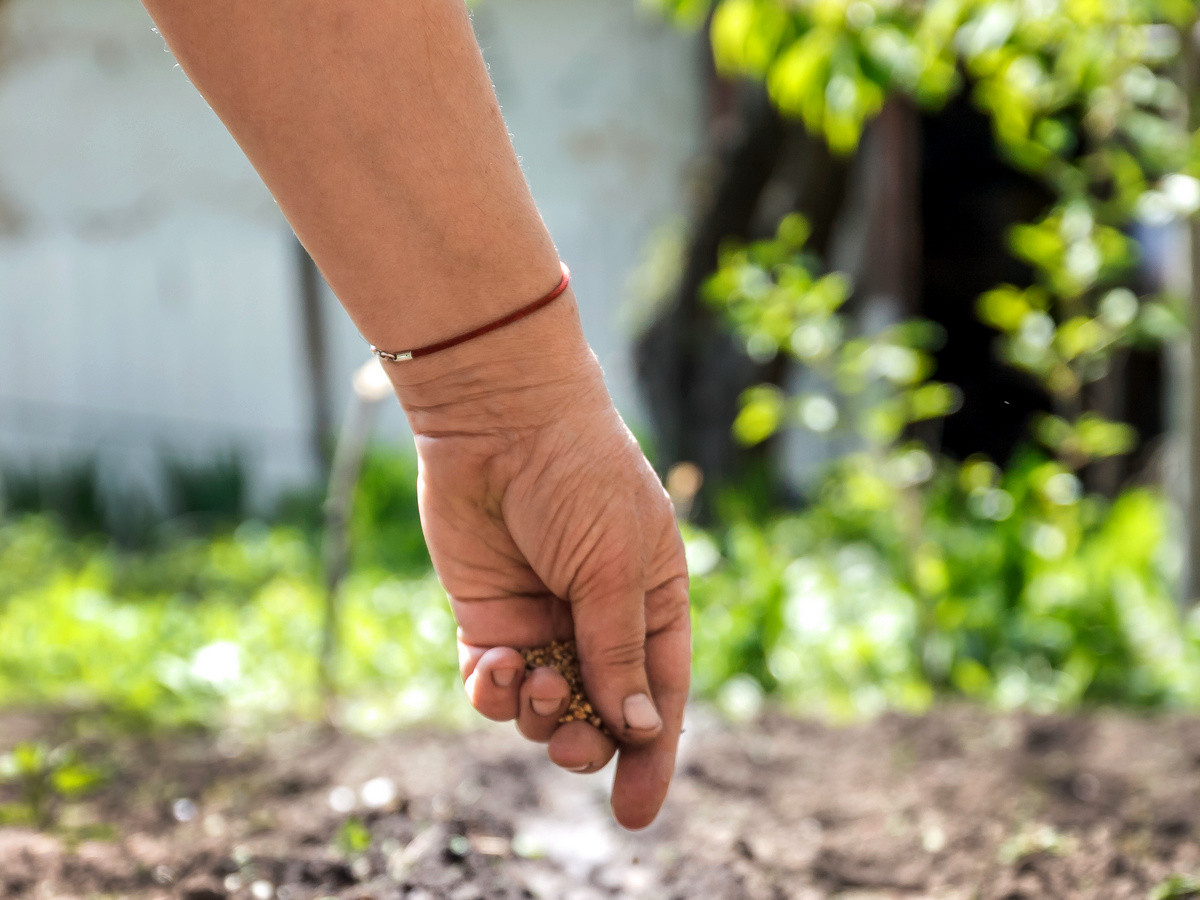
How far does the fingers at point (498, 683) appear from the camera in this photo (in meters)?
1.00

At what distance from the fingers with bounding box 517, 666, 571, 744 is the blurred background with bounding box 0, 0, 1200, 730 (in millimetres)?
1053

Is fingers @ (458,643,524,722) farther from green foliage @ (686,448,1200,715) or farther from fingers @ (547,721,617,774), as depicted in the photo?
green foliage @ (686,448,1200,715)

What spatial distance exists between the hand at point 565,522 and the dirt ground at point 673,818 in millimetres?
312

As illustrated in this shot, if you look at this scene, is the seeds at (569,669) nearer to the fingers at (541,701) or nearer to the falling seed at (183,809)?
the fingers at (541,701)

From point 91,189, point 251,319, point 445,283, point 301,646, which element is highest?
point 91,189

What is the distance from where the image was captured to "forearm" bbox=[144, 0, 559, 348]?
81 cm

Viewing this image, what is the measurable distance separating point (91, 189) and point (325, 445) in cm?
192

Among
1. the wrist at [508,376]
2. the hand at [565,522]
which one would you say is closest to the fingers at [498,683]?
the hand at [565,522]

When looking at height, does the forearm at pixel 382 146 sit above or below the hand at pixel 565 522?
above

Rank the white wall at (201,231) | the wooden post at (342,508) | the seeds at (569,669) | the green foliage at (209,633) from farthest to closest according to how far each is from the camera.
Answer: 1. the white wall at (201,231)
2. the green foliage at (209,633)
3. the wooden post at (342,508)
4. the seeds at (569,669)

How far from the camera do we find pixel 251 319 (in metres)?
5.61

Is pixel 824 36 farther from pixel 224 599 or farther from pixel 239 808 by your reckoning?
pixel 224 599

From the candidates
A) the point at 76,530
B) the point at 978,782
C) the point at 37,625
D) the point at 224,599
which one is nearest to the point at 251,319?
the point at 76,530

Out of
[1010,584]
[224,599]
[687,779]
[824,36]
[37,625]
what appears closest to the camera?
[824,36]
